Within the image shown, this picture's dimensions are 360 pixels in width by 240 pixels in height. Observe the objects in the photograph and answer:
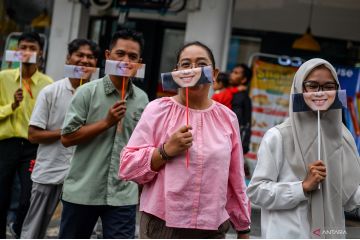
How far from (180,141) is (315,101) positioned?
0.70 meters

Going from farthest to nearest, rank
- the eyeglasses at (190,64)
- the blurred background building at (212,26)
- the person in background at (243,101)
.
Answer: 1. the blurred background building at (212,26)
2. the person in background at (243,101)
3. the eyeglasses at (190,64)

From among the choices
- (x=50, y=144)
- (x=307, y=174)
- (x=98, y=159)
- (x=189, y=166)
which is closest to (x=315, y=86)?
(x=307, y=174)

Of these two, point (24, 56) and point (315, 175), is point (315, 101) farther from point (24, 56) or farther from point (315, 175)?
point (24, 56)

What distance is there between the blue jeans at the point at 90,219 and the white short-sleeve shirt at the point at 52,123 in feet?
2.90

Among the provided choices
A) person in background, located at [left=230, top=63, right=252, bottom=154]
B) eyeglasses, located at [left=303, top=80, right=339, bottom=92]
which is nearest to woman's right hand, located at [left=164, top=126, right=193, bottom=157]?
eyeglasses, located at [left=303, top=80, right=339, bottom=92]

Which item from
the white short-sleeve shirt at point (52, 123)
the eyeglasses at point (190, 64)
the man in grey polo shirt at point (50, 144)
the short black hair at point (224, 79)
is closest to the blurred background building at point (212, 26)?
the short black hair at point (224, 79)

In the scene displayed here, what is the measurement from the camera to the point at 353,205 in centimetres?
328

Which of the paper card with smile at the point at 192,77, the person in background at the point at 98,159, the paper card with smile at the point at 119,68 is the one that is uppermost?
the paper card with smile at the point at 119,68

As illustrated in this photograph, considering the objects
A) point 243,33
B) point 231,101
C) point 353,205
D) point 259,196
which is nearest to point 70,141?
point 259,196

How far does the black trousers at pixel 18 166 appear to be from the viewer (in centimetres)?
555

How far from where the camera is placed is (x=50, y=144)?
5105 millimetres

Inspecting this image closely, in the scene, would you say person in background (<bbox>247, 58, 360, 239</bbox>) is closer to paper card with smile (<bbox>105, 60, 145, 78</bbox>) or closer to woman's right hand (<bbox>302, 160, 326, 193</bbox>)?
woman's right hand (<bbox>302, 160, 326, 193</bbox>)

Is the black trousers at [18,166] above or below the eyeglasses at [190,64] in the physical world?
below

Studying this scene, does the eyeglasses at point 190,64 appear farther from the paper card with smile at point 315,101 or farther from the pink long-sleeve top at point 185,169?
the paper card with smile at point 315,101
